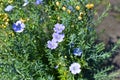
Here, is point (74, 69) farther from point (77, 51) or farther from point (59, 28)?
point (59, 28)

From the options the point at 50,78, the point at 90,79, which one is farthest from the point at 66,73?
the point at 90,79

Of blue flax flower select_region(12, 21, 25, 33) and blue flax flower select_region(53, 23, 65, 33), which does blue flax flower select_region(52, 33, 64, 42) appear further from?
blue flax flower select_region(12, 21, 25, 33)

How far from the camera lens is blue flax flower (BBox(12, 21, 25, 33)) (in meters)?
2.07

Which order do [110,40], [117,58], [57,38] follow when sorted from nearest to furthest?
[57,38] → [117,58] → [110,40]

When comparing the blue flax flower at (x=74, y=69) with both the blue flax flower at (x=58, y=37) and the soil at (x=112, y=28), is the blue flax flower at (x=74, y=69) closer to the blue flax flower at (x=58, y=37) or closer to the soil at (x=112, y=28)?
the blue flax flower at (x=58, y=37)

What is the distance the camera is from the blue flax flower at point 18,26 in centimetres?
207

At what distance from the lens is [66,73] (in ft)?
7.41

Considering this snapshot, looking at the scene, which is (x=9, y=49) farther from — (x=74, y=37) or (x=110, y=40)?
(x=110, y=40)

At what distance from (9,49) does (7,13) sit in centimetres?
25

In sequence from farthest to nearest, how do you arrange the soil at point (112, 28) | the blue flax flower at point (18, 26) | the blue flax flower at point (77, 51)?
the soil at point (112, 28)
the blue flax flower at point (77, 51)
the blue flax flower at point (18, 26)

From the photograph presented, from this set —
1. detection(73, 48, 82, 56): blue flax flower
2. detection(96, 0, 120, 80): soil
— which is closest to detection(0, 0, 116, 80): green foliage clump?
detection(73, 48, 82, 56): blue flax flower

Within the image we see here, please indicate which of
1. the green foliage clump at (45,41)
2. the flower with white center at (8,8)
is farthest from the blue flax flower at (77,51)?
the flower with white center at (8,8)

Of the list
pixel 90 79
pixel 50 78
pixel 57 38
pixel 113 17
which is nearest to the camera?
pixel 57 38

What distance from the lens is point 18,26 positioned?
2053mm
